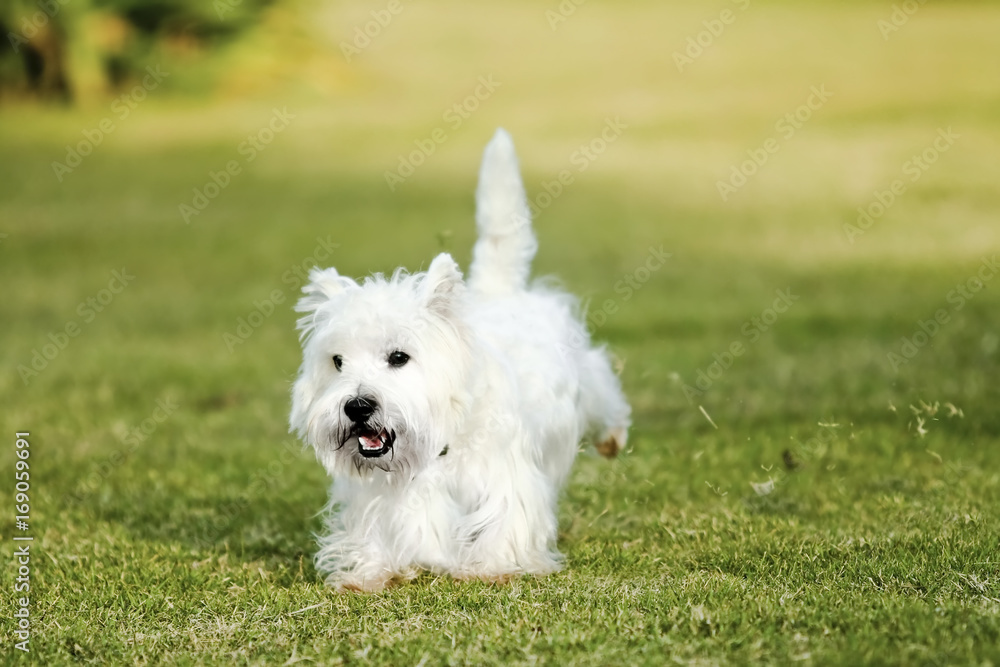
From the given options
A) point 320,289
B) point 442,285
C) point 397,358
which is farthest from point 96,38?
point 397,358

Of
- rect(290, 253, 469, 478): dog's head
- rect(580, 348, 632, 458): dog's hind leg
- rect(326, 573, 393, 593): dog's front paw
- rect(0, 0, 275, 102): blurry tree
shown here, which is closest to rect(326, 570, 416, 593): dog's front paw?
rect(326, 573, 393, 593): dog's front paw

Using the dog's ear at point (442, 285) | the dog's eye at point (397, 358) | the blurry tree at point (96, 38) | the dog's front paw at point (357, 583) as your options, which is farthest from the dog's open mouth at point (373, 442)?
the blurry tree at point (96, 38)

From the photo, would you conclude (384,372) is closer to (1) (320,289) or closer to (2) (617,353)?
(1) (320,289)

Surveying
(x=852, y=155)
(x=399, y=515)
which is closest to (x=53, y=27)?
(x=852, y=155)

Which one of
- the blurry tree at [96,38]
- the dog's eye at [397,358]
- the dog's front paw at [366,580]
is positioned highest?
the dog's eye at [397,358]

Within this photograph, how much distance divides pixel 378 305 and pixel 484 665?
1616 millimetres

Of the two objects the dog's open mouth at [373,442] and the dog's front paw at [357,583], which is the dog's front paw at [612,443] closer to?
the dog's front paw at [357,583]

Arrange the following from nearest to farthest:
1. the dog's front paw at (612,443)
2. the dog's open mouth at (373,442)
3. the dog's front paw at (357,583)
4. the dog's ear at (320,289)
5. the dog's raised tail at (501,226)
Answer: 1. the dog's open mouth at (373,442)
2. the dog's ear at (320,289)
3. the dog's front paw at (357,583)
4. the dog's raised tail at (501,226)
5. the dog's front paw at (612,443)

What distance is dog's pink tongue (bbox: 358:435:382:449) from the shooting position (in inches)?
209

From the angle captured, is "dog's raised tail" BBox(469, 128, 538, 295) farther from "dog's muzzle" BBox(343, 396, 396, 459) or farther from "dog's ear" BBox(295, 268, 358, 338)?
"dog's muzzle" BBox(343, 396, 396, 459)

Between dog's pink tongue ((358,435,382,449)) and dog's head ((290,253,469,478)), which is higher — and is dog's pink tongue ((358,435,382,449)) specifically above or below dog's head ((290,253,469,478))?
below

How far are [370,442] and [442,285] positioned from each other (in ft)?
2.45

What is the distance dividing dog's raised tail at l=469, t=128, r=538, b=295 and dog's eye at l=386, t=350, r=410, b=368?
1.49 meters

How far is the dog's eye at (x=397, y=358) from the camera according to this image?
5.34 metres
